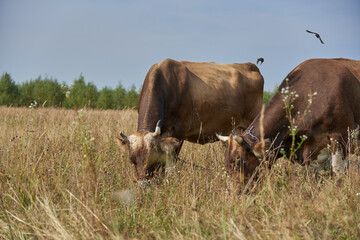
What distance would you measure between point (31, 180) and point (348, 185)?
3205 mm

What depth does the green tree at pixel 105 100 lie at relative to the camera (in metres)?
39.4

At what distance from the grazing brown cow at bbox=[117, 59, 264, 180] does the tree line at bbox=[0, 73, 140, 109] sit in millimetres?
30244

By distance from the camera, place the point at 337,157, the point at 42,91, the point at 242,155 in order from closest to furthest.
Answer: the point at 242,155
the point at 337,157
the point at 42,91

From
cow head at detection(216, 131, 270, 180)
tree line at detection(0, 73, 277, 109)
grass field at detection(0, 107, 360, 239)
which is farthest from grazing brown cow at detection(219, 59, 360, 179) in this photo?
tree line at detection(0, 73, 277, 109)

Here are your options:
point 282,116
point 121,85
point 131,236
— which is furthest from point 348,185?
point 121,85

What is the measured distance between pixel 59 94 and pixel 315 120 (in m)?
37.5

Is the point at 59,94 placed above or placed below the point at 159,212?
above

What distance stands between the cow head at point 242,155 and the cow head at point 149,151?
3.05 ft

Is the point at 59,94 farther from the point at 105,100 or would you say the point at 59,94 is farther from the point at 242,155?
the point at 242,155

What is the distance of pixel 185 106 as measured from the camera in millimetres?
6449

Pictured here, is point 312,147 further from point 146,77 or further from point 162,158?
point 146,77

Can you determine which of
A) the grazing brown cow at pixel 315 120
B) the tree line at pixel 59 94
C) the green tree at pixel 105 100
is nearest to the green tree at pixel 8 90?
the tree line at pixel 59 94

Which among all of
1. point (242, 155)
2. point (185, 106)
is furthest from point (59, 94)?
point (242, 155)

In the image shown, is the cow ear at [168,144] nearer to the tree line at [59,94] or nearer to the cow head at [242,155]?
the cow head at [242,155]
